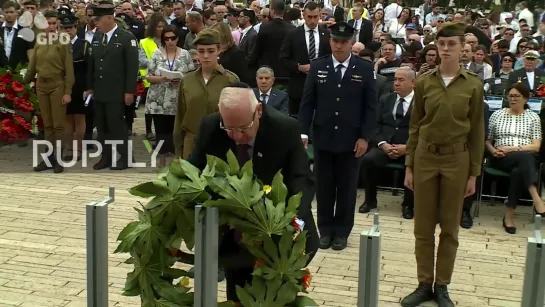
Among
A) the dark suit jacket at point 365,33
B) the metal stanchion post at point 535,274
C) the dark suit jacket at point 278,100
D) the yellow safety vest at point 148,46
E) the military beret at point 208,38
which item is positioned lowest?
the metal stanchion post at point 535,274

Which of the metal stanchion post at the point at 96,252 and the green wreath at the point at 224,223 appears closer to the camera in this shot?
the green wreath at the point at 224,223

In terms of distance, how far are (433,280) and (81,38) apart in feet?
21.6

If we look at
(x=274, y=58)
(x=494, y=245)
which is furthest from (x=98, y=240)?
(x=274, y=58)

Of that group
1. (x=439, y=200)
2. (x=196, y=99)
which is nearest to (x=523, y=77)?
(x=439, y=200)

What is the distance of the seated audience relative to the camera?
811cm

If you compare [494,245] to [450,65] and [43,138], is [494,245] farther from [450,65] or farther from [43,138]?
[43,138]

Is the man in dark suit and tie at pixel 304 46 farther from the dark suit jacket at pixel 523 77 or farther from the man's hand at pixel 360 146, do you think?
the man's hand at pixel 360 146

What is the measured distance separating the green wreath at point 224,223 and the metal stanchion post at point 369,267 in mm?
343

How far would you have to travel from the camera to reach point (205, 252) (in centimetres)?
348

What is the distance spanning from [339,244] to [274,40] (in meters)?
4.08

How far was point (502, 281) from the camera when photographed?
6.33 meters

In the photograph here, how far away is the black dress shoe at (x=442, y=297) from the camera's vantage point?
5594 mm

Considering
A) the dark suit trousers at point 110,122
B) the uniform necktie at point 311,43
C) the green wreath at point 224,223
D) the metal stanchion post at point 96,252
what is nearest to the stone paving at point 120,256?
the dark suit trousers at point 110,122

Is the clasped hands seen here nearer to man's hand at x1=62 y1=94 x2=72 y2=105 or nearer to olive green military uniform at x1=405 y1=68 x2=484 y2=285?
olive green military uniform at x1=405 y1=68 x2=484 y2=285
